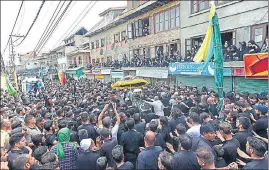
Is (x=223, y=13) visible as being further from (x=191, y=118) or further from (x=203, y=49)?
(x=191, y=118)

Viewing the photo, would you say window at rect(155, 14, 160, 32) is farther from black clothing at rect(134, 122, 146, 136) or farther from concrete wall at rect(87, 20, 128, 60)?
black clothing at rect(134, 122, 146, 136)

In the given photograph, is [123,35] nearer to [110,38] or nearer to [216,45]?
[110,38]

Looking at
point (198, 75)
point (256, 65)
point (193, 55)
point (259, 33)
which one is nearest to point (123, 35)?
point (193, 55)

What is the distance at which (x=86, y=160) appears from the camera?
4.20 m

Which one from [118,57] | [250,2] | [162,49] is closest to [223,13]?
[250,2]

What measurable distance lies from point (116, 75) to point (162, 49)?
20.4 feet

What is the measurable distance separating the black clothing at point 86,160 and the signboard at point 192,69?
994 cm

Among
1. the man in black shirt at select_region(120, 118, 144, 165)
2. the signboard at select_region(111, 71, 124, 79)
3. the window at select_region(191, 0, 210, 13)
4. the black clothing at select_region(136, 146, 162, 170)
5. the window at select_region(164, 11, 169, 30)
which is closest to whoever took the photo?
the black clothing at select_region(136, 146, 162, 170)

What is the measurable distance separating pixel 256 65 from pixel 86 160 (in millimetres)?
8915

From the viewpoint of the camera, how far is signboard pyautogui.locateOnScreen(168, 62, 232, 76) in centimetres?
1306

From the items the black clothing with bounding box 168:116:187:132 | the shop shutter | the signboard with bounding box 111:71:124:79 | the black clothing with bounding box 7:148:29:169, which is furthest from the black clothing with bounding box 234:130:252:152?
the signboard with bounding box 111:71:124:79

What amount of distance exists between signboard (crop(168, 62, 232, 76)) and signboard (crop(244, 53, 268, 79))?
5.30 ft

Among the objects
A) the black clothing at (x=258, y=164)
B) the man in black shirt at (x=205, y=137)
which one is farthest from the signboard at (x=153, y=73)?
the black clothing at (x=258, y=164)

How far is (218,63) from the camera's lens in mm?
7250
